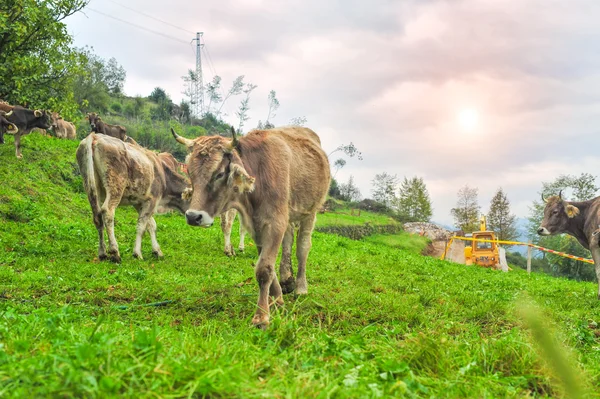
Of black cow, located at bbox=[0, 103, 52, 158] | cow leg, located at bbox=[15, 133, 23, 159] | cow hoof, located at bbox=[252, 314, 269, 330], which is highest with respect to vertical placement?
black cow, located at bbox=[0, 103, 52, 158]

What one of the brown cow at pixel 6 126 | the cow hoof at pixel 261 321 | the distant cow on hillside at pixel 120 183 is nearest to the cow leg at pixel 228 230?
the distant cow on hillside at pixel 120 183

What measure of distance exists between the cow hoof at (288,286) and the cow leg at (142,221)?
4804 millimetres

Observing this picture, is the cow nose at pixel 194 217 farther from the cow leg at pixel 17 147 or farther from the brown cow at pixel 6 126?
the cow leg at pixel 17 147

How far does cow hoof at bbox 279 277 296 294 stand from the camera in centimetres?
745

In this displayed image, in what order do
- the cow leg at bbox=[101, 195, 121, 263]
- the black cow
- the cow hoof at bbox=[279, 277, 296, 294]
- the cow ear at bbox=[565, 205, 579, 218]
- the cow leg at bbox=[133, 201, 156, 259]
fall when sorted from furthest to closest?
1. the black cow
2. the cow ear at bbox=[565, 205, 579, 218]
3. the cow leg at bbox=[133, 201, 156, 259]
4. the cow leg at bbox=[101, 195, 121, 263]
5. the cow hoof at bbox=[279, 277, 296, 294]

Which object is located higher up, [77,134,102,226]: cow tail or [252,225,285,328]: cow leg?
[77,134,102,226]: cow tail

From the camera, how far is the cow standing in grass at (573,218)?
12.0 m

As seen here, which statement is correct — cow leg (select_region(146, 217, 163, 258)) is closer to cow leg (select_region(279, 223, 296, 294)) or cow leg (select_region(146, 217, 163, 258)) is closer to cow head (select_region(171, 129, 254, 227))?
cow leg (select_region(279, 223, 296, 294))

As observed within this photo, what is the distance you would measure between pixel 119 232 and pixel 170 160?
271cm

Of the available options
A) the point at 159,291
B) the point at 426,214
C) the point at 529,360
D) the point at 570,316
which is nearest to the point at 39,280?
the point at 159,291

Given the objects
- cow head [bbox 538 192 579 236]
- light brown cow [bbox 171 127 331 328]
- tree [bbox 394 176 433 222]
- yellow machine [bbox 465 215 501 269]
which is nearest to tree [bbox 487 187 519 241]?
tree [bbox 394 176 433 222]

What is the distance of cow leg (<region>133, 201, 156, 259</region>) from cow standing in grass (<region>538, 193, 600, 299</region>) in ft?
38.1

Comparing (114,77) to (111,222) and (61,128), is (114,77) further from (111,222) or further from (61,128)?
(111,222)

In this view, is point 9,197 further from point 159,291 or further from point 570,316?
point 570,316
